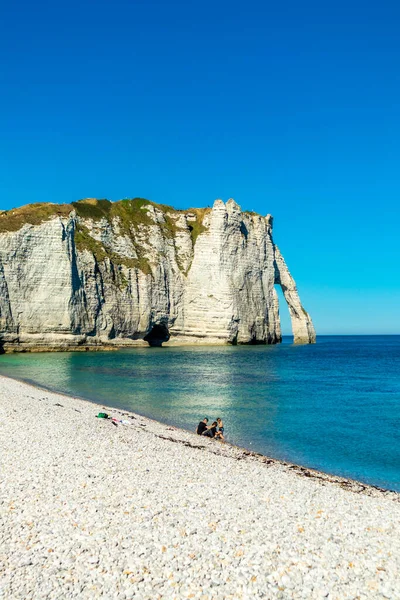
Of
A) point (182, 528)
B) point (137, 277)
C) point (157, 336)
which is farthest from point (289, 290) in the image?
point (182, 528)

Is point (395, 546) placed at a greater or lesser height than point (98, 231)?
lesser

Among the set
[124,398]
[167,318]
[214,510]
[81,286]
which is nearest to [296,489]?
[214,510]

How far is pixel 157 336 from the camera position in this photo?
84.1 m

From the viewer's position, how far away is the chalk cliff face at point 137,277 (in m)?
64.1

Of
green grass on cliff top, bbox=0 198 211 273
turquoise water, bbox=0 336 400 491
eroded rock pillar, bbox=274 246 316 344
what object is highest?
green grass on cliff top, bbox=0 198 211 273

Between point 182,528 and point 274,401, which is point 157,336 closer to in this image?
point 274,401

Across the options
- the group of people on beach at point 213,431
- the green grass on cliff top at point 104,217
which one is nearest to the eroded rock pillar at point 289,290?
the green grass on cliff top at point 104,217

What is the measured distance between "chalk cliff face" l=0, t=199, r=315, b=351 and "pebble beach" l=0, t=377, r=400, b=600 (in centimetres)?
5364

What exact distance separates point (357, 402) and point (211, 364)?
22.4 meters

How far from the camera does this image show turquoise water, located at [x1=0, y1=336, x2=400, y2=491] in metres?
15.8

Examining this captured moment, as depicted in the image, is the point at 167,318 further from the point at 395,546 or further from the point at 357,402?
the point at 395,546

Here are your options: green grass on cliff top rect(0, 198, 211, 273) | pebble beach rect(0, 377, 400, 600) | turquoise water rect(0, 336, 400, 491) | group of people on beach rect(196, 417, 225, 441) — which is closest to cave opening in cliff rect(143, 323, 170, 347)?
green grass on cliff top rect(0, 198, 211, 273)

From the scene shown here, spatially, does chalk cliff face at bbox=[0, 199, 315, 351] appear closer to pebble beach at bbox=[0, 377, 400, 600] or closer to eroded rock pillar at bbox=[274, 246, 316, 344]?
eroded rock pillar at bbox=[274, 246, 316, 344]

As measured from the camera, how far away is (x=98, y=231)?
7831 centimetres
